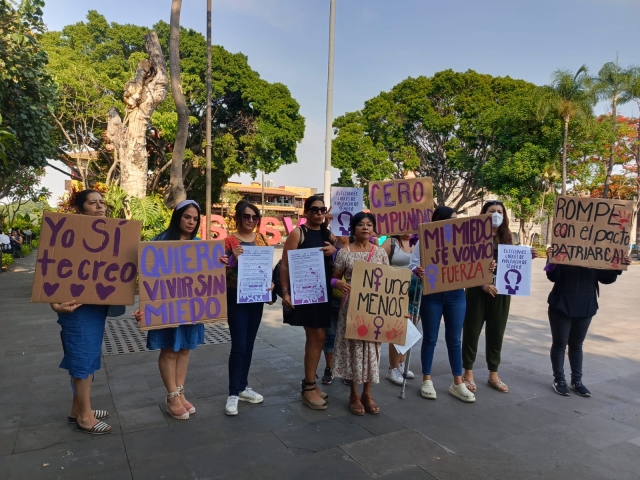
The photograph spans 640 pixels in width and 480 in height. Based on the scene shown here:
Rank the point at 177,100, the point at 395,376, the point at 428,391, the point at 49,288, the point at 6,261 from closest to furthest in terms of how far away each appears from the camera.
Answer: the point at 49,288, the point at 428,391, the point at 395,376, the point at 177,100, the point at 6,261

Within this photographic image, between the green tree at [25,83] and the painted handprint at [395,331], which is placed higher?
the green tree at [25,83]

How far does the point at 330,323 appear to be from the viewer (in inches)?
158

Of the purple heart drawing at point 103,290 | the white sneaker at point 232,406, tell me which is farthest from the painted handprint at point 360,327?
the purple heart drawing at point 103,290

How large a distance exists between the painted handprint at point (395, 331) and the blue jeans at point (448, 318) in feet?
1.94

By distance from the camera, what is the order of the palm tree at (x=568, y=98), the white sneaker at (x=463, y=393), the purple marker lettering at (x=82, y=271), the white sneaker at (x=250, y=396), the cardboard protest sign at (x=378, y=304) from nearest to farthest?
1. the purple marker lettering at (x=82, y=271)
2. the cardboard protest sign at (x=378, y=304)
3. the white sneaker at (x=250, y=396)
4. the white sneaker at (x=463, y=393)
5. the palm tree at (x=568, y=98)

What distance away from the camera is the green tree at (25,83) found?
7.20m

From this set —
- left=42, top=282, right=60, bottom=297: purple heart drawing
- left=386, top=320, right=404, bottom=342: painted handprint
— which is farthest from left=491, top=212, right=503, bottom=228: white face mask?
left=42, top=282, right=60, bottom=297: purple heart drawing

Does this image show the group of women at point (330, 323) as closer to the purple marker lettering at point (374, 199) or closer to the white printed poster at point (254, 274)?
the white printed poster at point (254, 274)

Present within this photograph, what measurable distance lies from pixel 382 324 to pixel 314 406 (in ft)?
3.15

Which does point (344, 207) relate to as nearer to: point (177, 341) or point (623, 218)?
point (177, 341)

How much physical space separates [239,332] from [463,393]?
219 centimetres

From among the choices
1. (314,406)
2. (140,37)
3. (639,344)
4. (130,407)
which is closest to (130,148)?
(130,407)

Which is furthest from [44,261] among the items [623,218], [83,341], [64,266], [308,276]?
[623,218]

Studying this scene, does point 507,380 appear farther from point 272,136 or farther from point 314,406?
point 272,136
